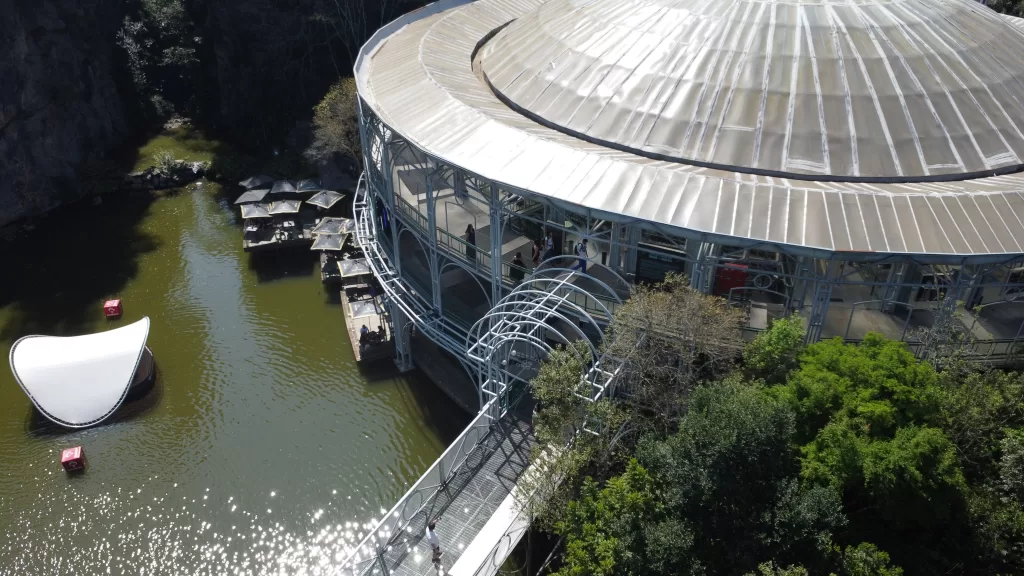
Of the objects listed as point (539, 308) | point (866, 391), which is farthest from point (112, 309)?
point (866, 391)

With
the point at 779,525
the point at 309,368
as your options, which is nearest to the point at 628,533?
the point at 779,525

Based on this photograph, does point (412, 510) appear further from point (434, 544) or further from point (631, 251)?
point (631, 251)

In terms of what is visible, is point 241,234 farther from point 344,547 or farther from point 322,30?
point 344,547

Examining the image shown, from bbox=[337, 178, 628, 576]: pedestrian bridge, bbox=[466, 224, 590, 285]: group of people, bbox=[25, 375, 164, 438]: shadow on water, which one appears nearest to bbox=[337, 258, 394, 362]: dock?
bbox=[337, 178, 628, 576]: pedestrian bridge

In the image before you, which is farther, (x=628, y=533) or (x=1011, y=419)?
(x=1011, y=419)

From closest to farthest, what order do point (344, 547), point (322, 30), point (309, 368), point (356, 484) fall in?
1. point (344, 547)
2. point (356, 484)
3. point (309, 368)
4. point (322, 30)

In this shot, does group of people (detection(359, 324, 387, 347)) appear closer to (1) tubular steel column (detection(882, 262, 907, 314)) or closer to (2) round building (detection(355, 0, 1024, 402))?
(2) round building (detection(355, 0, 1024, 402))

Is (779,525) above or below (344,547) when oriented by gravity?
above
